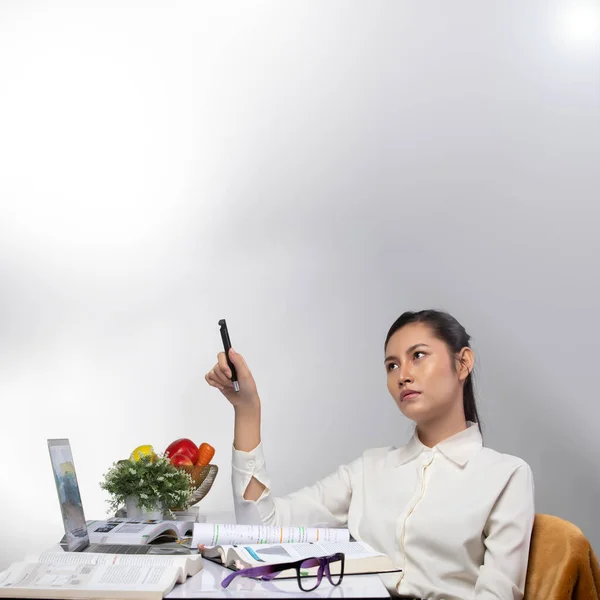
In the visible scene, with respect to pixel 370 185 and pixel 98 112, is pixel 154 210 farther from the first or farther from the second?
pixel 370 185

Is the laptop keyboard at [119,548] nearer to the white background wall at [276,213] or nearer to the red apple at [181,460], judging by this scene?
the red apple at [181,460]

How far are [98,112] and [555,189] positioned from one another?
1.79m

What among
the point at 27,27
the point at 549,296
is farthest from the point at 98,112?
the point at 549,296

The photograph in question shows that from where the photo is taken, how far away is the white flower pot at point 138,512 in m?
1.52

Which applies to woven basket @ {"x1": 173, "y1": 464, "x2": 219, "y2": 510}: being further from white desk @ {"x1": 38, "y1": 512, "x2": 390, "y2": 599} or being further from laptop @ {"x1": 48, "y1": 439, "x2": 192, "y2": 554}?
white desk @ {"x1": 38, "y1": 512, "x2": 390, "y2": 599}

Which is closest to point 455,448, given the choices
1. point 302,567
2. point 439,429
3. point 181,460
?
point 439,429

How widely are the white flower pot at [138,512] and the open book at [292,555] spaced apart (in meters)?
0.39

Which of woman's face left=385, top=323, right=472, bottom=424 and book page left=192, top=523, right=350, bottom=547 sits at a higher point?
woman's face left=385, top=323, right=472, bottom=424

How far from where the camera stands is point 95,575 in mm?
992

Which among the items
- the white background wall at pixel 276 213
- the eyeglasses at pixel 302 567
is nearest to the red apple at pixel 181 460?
the eyeglasses at pixel 302 567

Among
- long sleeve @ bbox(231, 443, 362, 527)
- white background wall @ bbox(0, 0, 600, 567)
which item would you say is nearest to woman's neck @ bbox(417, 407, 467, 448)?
long sleeve @ bbox(231, 443, 362, 527)

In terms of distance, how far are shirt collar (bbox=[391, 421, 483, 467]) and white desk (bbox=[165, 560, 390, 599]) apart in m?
0.42

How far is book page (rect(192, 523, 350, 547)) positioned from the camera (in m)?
1.18

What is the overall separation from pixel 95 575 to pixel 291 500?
0.58 metres
